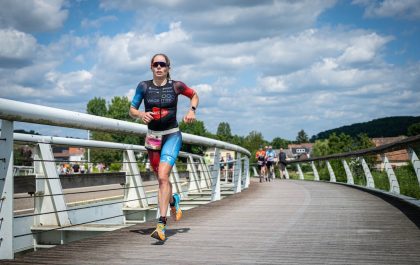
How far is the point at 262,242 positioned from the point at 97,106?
5765 inches

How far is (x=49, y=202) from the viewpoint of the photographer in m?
6.73

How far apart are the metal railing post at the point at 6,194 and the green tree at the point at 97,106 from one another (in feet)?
474

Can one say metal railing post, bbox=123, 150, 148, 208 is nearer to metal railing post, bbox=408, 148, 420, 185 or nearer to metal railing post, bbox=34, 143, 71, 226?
metal railing post, bbox=34, 143, 71, 226

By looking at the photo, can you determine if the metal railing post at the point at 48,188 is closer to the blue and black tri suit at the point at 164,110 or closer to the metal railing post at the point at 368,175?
the blue and black tri suit at the point at 164,110

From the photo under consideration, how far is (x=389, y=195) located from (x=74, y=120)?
778 cm

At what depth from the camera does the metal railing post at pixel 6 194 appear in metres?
3.92

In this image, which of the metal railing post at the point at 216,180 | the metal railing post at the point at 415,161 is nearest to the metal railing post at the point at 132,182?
the metal railing post at the point at 216,180

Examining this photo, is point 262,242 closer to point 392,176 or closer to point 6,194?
point 6,194

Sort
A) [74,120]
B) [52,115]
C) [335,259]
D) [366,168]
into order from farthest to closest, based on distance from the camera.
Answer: [366,168]
[74,120]
[52,115]
[335,259]

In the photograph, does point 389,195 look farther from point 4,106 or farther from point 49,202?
point 4,106

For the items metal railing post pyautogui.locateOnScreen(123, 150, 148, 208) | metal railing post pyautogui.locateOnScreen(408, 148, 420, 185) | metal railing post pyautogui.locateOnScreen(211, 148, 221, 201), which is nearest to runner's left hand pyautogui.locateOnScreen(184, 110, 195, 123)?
metal railing post pyautogui.locateOnScreen(123, 150, 148, 208)

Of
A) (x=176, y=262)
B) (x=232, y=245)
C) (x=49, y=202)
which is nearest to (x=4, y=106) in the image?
(x=176, y=262)

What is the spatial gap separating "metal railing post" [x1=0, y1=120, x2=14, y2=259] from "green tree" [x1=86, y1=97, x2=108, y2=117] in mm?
144512

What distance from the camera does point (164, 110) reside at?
219 inches
